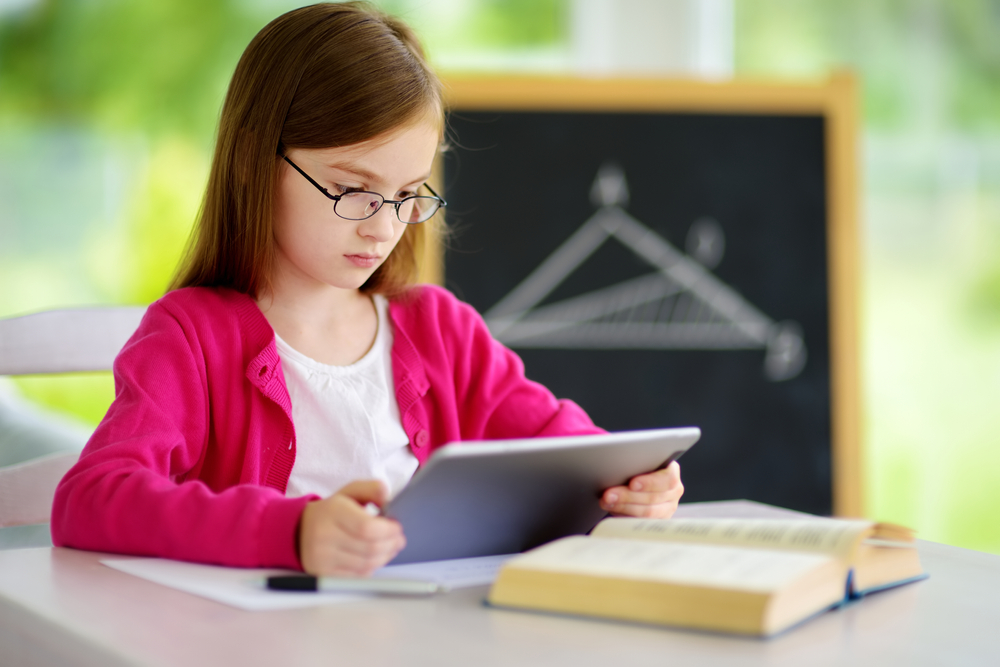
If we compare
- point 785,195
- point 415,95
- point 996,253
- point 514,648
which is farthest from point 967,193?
point 514,648

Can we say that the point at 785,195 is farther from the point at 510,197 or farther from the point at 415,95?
the point at 415,95

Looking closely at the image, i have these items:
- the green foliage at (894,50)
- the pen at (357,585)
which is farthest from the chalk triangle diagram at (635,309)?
the pen at (357,585)

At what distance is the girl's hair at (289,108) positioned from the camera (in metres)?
0.94

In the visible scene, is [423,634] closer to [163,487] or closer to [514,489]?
[514,489]

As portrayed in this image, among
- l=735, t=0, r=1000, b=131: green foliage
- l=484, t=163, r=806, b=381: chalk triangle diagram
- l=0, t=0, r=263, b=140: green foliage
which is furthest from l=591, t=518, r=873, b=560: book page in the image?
l=735, t=0, r=1000, b=131: green foliage

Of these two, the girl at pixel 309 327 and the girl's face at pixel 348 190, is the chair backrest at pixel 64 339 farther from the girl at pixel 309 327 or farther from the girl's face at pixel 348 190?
the girl's face at pixel 348 190

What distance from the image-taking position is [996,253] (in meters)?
2.49

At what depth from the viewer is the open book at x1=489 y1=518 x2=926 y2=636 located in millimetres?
525

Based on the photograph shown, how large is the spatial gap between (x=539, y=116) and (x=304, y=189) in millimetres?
1189

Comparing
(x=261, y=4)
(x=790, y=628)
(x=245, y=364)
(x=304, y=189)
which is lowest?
(x=790, y=628)

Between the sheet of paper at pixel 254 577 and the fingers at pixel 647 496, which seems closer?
the sheet of paper at pixel 254 577

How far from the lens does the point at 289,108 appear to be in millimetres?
955

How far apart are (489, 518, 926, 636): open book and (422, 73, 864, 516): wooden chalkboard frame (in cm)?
149

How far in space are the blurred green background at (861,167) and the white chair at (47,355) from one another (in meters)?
1.13
